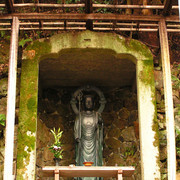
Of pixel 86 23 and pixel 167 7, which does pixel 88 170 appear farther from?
pixel 167 7

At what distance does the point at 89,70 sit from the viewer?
8.73 meters

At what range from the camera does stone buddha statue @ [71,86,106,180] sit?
328 inches

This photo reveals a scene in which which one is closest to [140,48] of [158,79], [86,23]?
[158,79]

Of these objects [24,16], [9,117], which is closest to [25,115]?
[9,117]

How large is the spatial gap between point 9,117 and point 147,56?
2820 millimetres

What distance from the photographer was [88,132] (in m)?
8.45

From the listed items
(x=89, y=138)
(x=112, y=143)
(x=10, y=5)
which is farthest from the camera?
(x=112, y=143)

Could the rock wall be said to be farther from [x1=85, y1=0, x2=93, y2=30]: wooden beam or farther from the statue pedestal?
[x1=85, y1=0, x2=93, y2=30]: wooden beam

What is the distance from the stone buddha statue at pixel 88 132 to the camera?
832cm

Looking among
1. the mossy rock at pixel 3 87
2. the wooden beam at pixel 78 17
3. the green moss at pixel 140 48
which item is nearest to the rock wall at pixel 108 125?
the mossy rock at pixel 3 87

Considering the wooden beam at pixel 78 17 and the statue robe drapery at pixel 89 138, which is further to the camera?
the statue robe drapery at pixel 89 138

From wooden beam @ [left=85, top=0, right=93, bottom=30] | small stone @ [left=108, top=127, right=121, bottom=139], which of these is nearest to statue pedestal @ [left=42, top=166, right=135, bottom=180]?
small stone @ [left=108, top=127, right=121, bottom=139]

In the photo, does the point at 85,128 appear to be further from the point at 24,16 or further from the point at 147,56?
the point at 24,16

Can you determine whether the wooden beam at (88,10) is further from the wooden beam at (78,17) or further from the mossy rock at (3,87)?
the mossy rock at (3,87)
